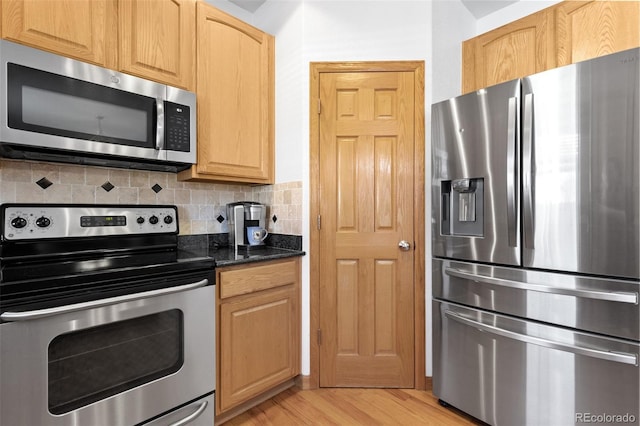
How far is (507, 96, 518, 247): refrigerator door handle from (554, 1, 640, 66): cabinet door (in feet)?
2.54

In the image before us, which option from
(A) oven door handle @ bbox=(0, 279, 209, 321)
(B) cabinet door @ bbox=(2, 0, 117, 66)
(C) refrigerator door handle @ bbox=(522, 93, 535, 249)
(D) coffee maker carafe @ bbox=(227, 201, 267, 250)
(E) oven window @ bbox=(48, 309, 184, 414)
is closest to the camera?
(A) oven door handle @ bbox=(0, 279, 209, 321)

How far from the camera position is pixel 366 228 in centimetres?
214

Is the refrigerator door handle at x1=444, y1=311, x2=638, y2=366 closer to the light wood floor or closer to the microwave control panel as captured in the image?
the light wood floor

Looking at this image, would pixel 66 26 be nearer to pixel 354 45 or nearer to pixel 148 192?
pixel 148 192

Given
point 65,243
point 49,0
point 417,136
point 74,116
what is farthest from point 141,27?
point 417,136

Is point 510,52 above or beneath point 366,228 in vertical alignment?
above

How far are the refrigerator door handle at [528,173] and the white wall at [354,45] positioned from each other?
2.01ft

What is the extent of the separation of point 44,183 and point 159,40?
3.12ft

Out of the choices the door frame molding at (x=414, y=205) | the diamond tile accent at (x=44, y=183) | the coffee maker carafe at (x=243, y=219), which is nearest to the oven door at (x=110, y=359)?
the coffee maker carafe at (x=243, y=219)

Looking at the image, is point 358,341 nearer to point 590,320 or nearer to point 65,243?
point 590,320

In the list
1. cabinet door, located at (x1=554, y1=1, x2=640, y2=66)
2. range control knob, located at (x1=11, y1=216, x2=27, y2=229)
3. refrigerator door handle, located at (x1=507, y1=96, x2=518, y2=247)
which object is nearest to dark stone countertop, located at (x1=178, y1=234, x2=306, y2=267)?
range control knob, located at (x1=11, y1=216, x2=27, y2=229)

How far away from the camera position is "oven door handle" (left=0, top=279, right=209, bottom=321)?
1.11 metres

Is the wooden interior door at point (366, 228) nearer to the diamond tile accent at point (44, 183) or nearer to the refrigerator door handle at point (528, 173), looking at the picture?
the refrigerator door handle at point (528, 173)

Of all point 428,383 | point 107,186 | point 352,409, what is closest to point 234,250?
point 107,186
